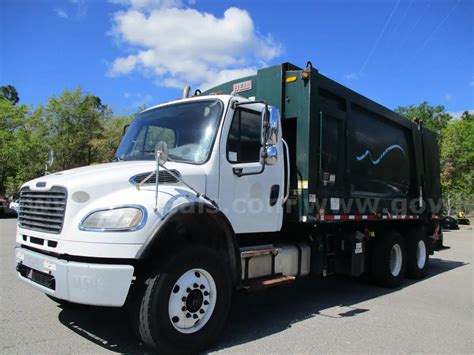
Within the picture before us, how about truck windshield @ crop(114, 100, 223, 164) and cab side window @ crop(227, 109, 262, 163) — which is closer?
truck windshield @ crop(114, 100, 223, 164)

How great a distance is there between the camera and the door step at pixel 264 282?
5.20 metres

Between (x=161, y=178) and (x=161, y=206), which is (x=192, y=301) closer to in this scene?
(x=161, y=206)

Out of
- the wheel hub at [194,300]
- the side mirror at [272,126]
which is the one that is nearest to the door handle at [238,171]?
the side mirror at [272,126]

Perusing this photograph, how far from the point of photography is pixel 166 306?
420 cm

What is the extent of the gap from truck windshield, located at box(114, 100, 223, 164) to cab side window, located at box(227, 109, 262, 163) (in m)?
0.24

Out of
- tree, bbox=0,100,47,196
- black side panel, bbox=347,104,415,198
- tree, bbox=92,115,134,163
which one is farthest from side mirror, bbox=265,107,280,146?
tree, bbox=0,100,47,196

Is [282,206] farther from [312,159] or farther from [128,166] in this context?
[128,166]

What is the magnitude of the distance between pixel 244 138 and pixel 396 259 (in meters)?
5.03

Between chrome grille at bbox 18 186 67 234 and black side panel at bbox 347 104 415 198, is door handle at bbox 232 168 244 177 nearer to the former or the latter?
chrome grille at bbox 18 186 67 234

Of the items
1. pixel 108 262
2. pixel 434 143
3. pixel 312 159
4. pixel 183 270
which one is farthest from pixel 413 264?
pixel 108 262

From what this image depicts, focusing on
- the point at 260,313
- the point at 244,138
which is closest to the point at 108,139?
the point at 260,313

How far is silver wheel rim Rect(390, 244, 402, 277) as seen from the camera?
28.0 ft

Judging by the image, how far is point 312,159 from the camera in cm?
621

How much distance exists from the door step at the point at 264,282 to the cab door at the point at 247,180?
2.01 ft
